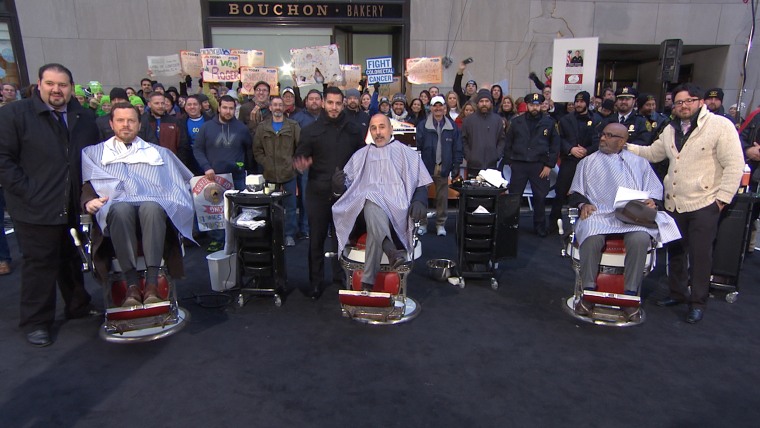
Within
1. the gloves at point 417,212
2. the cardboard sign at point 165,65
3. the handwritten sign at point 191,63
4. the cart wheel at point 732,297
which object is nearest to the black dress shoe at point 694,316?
the cart wheel at point 732,297

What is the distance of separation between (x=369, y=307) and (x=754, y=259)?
4.77m

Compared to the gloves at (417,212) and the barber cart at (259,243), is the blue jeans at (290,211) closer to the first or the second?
the barber cart at (259,243)

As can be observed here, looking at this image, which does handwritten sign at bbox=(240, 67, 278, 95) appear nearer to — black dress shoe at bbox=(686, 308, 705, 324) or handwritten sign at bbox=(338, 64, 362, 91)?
handwritten sign at bbox=(338, 64, 362, 91)

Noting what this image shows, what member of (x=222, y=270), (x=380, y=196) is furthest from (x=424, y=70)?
(x=222, y=270)

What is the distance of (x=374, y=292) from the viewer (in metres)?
3.79

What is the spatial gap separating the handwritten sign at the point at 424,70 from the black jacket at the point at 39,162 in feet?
21.5

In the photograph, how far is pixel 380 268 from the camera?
386 cm

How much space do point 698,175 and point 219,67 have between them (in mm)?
7670

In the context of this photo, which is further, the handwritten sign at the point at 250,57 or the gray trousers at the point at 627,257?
the handwritten sign at the point at 250,57

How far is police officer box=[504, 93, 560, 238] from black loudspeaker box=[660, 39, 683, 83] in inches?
111

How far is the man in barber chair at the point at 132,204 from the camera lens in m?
3.46

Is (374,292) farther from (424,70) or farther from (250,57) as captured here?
(250,57)

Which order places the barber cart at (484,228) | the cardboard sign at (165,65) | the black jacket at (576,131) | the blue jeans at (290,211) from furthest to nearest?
1. the cardboard sign at (165,65)
2. the black jacket at (576,131)
3. the blue jeans at (290,211)
4. the barber cart at (484,228)

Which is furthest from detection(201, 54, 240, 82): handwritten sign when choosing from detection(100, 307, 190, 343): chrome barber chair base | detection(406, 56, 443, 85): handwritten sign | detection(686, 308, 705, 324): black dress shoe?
detection(686, 308, 705, 324): black dress shoe
